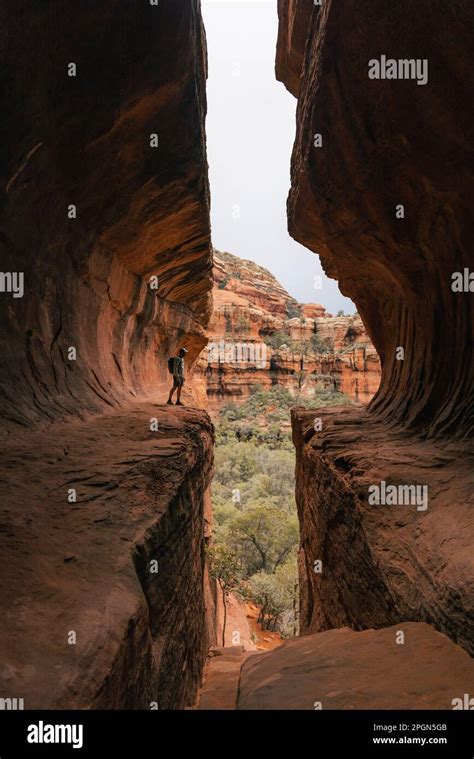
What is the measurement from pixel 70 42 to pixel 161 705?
7.27 meters

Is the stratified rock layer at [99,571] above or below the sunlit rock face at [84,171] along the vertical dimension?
below

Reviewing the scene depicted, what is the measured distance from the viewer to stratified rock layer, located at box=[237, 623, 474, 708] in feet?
7.80

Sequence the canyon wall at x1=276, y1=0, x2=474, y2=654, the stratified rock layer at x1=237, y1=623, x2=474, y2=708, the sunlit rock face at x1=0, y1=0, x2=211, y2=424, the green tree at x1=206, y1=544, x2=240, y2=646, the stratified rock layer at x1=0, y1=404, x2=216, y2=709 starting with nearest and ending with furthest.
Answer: the stratified rock layer at x1=0, y1=404, x2=216, y2=709 → the stratified rock layer at x1=237, y1=623, x2=474, y2=708 → the canyon wall at x1=276, y1=0, x2=474, y2=654 → the sunlit rock face at x1=0, y1=0, x2=211, y2=424 → the green tree at x1=206, y1=544, x2=240, y2=646

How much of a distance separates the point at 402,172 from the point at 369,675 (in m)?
6.22

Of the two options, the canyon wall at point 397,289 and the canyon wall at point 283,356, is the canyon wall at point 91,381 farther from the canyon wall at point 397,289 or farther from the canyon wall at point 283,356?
the canyon wall at point 283,356

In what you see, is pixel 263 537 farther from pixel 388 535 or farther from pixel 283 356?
pixel 283 356

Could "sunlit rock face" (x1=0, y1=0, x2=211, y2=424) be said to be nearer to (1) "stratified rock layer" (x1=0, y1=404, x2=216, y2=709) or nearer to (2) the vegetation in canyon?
(1) "stratified rock layer" (x1=0, y1=404, x2=216, y2=709)

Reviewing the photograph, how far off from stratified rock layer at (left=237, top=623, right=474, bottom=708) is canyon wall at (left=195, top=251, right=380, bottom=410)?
4197cm

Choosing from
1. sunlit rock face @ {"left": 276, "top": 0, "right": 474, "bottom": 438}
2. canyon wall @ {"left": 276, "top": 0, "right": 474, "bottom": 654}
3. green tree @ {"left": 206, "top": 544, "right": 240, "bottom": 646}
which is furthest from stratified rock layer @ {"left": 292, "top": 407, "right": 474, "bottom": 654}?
green tree @ {"left": 206, "top": 544, "right": 240, "bottom": 646}

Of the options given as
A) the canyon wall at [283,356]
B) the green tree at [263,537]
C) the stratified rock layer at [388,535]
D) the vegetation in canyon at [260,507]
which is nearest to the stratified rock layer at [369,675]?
the stratified rock layer at [388,535]

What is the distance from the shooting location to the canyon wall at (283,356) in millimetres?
46375

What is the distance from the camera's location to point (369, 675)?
273cm

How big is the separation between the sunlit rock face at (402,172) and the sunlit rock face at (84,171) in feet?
7.06

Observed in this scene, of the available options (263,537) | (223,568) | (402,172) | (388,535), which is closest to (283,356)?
(263,537)
